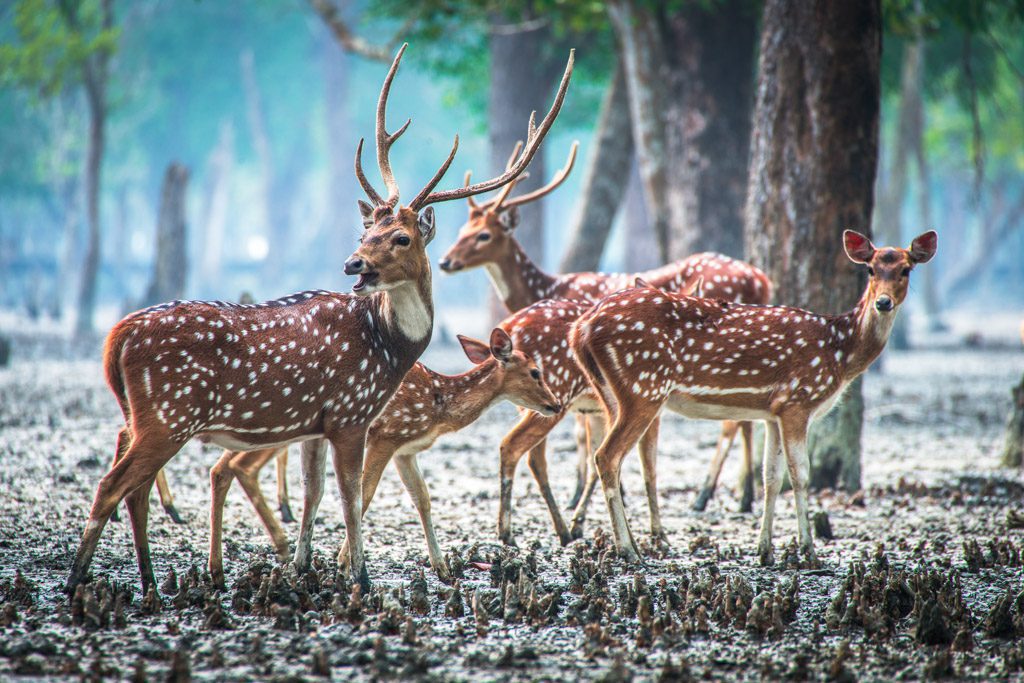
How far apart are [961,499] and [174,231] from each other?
1526cm

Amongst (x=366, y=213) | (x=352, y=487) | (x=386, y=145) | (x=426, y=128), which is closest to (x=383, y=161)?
(x=386, y=145)

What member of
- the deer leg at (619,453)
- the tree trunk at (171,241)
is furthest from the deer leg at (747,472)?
the tree trunk at (171,241)

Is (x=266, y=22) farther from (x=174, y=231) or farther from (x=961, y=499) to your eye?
(x=961, y=499)

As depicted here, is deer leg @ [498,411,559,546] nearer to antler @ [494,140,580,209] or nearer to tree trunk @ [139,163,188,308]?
antler @ [494,140,580,209]

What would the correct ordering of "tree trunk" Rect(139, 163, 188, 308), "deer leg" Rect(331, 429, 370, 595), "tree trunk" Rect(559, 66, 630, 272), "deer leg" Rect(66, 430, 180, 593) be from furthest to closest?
1. "tree trunk" Rect(139, 163, 188, 308)
2. "tree trunk" Rect(559, 66, 630, 272)
3. "deer leg" Rect(331, 429, 370, 595)
4. "deer leg" Rect(66, 430, 180, 593)

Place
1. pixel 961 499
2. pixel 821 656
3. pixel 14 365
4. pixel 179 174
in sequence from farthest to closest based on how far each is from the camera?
1. pixel 179 174
2. pixel 14 365
3. pixel 961 499
4. pixel 821 656

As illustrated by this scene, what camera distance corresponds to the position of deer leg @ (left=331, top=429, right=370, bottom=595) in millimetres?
5383

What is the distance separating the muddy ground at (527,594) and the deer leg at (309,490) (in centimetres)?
14

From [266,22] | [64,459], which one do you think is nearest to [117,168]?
[266,22]

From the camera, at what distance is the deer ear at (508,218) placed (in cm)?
877

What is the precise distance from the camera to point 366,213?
575 centimetres

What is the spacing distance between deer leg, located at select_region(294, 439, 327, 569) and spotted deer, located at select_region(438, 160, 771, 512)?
2.01 metres

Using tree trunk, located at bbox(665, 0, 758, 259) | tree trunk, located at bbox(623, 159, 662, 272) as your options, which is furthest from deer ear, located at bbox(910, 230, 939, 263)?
tree trunk, located at bbox(623, 159, 662, 272)

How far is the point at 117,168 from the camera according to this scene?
142 feet
